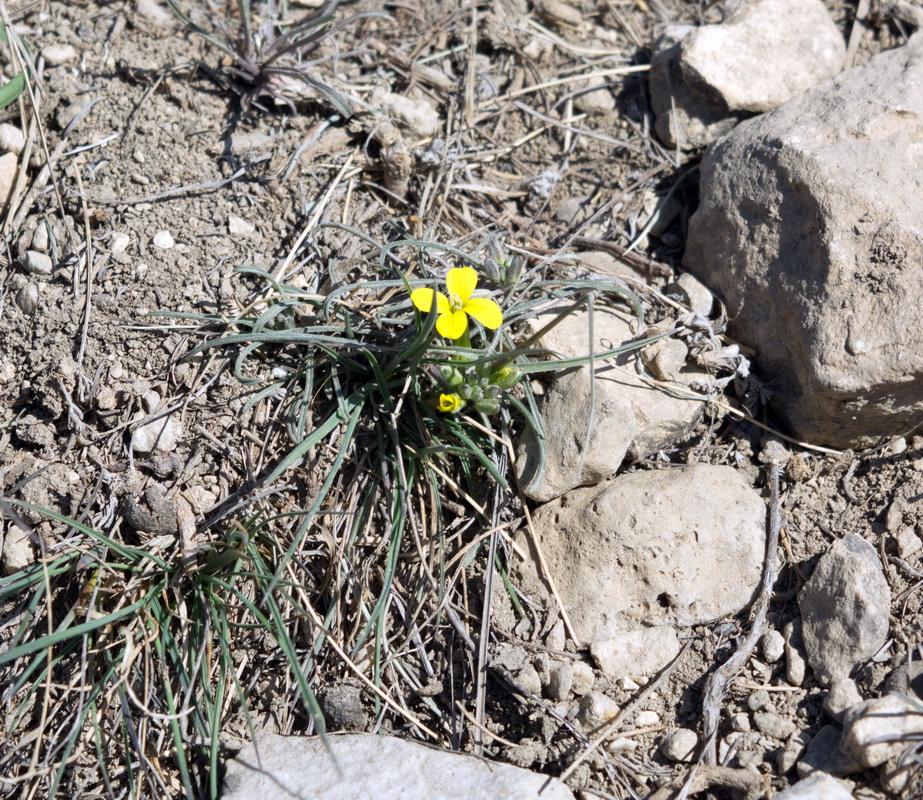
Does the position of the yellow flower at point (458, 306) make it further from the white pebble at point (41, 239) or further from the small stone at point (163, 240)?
the white pebble at point (41, 239)

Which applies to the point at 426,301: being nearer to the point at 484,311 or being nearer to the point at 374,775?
the point at 484,311

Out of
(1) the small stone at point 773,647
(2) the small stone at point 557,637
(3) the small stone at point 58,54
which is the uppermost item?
(3) the small stone at point 58,54

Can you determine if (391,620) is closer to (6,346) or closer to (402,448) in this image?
(402,448)

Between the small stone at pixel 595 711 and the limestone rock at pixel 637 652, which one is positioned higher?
the limestone rock at pixel 637 652

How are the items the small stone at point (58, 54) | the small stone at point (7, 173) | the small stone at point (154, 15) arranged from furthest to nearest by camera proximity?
the small stone at point (154, 15) → the small stone at point (58, 54) → the small stone at point (7, 173)

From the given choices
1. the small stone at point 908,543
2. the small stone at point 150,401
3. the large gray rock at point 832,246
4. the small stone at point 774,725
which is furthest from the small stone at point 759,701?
the small stone at point 150,401

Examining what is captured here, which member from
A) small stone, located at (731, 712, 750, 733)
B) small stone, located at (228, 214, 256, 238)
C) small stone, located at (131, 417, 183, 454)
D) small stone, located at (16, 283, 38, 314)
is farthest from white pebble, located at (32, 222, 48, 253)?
small stone, located at (731, 712, 750, 733)
